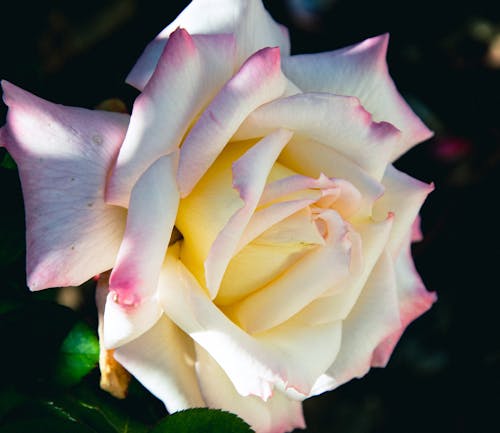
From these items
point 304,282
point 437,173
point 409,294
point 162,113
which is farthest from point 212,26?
point 437,173

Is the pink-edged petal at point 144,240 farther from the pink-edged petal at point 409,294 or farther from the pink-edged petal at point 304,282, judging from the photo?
the pink-edged petal at point 409,294

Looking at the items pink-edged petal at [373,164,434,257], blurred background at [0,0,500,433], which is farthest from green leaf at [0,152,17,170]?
blurred background at [0,0,500,433]

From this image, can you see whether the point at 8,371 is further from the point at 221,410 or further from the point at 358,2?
the point at 358,2

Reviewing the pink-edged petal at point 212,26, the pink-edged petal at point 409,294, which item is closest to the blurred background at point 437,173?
the pink-edged petal at point 409,294

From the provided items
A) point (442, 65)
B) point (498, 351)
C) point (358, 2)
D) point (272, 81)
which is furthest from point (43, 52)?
point (498, 351)

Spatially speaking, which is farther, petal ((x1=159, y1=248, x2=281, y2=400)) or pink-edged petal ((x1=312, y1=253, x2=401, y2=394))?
pink-edged petal ((x1=312, y1=253, x2=401, y2=394))

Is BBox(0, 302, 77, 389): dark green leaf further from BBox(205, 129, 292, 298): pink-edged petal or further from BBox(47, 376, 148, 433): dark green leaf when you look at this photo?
BBox(205, 129, 292, 298): pink-edged petal
